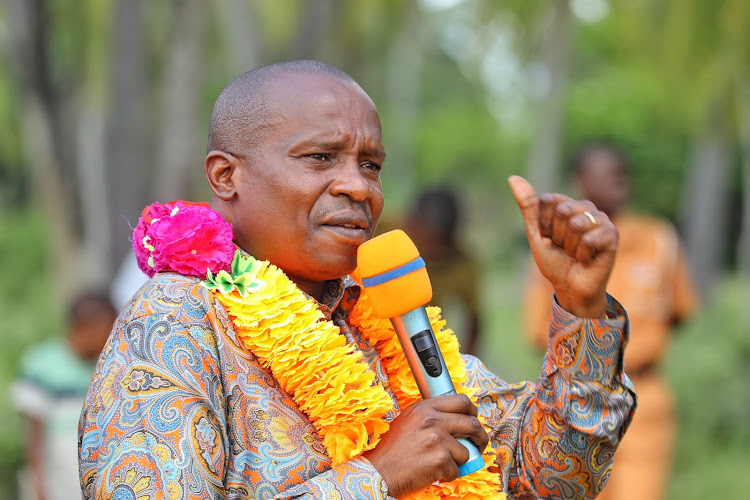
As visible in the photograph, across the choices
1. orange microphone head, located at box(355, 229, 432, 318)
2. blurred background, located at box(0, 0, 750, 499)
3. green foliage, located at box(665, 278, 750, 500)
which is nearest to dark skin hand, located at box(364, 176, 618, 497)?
orange microphone head, located at box(355, 229, 432, 318)

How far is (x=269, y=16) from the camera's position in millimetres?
12773

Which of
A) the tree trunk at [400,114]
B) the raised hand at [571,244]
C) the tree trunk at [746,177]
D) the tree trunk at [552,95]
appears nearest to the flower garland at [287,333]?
the raised hand at [571,244]

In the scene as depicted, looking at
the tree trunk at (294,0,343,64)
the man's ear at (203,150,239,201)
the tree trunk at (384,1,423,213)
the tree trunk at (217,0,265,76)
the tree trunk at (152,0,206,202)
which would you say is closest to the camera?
the man's ear at (203,150,239,201)

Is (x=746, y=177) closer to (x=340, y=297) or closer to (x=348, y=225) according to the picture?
(x=340, y=297)

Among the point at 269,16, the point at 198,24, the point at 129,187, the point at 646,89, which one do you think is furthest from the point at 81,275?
the point at 646,89

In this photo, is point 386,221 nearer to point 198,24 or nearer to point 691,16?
point 198,24

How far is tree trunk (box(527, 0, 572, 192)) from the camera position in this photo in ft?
44.3

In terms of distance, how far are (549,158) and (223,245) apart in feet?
40.8

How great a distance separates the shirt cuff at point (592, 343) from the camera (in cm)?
232

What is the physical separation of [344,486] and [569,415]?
24.5 inches

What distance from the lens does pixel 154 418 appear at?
1985 millimetres

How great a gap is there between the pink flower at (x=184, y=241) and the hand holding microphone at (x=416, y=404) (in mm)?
325

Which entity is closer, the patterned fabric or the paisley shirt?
the paisley shirt

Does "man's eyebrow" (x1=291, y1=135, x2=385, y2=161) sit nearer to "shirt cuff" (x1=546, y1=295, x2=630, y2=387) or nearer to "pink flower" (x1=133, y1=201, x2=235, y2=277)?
"pink flower" (x1=133, y1=201, x2=235, y2=277)
